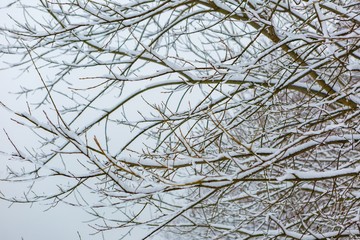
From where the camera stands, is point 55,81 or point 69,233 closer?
point 55,81

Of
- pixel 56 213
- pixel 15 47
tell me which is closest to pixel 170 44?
pixel 15 47

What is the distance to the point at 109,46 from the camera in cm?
463

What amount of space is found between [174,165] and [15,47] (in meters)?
2.57

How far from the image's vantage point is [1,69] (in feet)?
15.7

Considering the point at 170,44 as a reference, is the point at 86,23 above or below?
below

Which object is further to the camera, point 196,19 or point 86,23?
point 196,19

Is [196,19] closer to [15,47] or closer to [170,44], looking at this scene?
[170,44]

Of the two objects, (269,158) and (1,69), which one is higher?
(1,69)

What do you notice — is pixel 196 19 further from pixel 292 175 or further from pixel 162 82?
pixel 292 175

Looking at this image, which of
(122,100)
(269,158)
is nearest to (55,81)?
(122,100)

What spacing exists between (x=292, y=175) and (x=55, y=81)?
3.16 m

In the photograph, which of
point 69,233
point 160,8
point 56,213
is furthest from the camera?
point 56,213

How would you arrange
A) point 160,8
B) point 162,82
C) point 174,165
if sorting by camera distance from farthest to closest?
1. point 162,82
2. point 160,8
3. point 174,165

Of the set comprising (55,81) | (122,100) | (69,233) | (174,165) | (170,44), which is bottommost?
(174,165)
